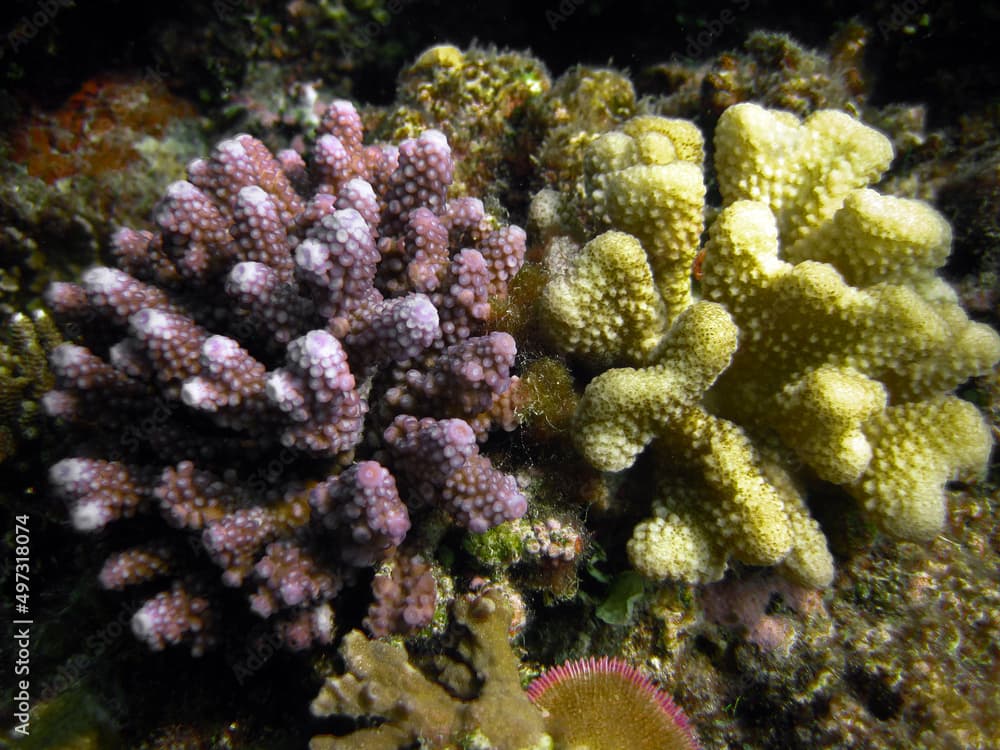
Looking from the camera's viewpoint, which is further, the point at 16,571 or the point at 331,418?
the point at 16,571

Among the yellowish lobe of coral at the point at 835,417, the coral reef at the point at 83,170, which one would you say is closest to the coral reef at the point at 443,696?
the yellowish lobe of coral at the point at 835,417

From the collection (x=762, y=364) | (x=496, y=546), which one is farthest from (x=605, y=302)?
(x=496, y=546)

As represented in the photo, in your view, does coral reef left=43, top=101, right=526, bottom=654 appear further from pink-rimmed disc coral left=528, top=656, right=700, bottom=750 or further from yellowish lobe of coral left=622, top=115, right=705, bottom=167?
yellowish lobe of coral left=622, top=115, right=705, bottom=167

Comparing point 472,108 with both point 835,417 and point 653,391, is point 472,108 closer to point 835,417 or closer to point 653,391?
point 653,391

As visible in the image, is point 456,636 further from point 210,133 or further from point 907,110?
point 210,133

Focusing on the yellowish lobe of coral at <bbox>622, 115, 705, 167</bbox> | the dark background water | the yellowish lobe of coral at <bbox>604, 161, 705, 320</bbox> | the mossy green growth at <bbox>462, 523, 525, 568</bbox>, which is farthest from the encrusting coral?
the dark background water

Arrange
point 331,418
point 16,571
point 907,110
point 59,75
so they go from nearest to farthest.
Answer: point 331,418 → point 16,571 → point 907,110 → point 59,75

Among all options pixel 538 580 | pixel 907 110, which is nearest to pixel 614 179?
pixel 538 580
